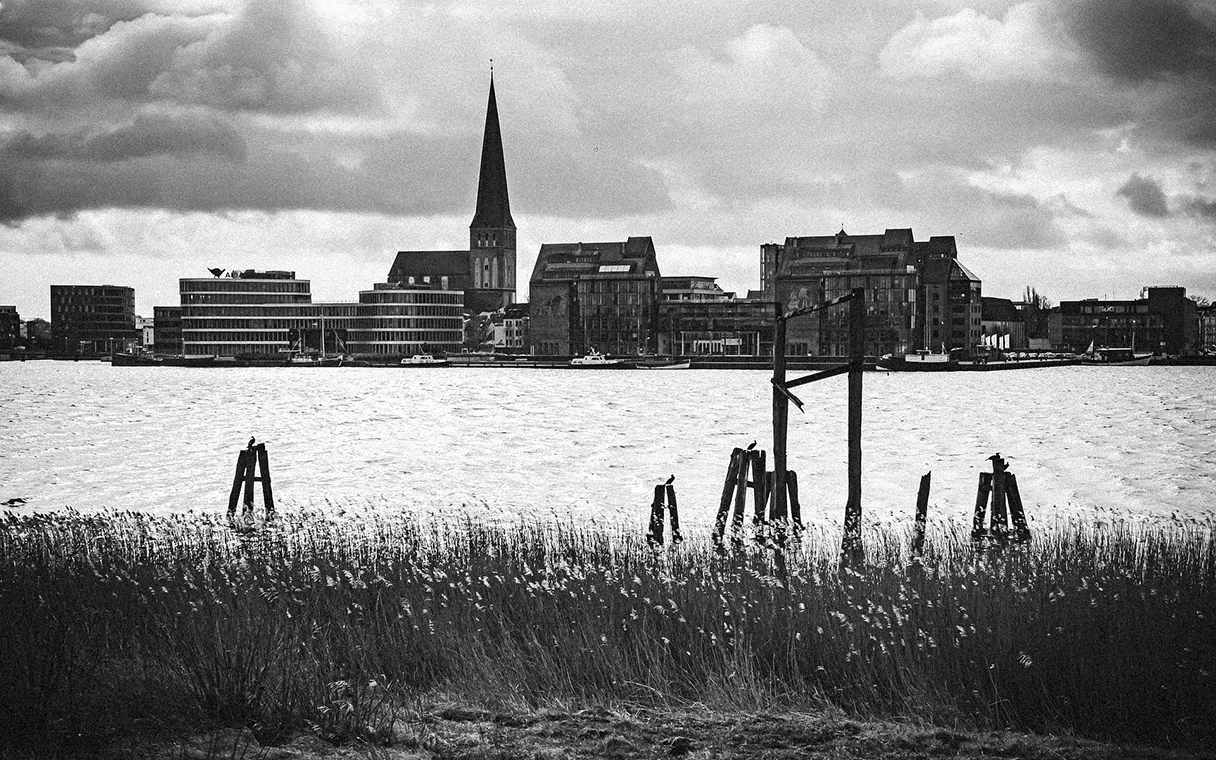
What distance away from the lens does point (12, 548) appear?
50.3 feet

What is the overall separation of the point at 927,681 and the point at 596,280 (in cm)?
18125

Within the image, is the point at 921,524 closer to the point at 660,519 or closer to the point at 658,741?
the point at 660,519

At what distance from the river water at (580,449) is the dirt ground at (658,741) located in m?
10.2

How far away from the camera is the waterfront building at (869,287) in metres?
178

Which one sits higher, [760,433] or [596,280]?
[596,280]

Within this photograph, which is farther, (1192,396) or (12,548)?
(1192,396)

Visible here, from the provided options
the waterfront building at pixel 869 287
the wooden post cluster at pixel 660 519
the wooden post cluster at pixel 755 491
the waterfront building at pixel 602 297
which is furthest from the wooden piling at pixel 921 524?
the waterfront building at pixel 602 297

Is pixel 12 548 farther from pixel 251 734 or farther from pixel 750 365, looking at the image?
pixel 750 365

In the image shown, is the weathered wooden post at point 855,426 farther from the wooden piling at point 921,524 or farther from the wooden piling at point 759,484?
the wooden piling at point 759,484

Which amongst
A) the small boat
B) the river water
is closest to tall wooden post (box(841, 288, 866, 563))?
the river water

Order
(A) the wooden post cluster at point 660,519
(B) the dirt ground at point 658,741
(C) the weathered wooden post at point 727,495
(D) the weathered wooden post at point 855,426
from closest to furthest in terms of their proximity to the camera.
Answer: (B) the dirt ground at point 658,741, (D) the weathered wooden post at point 855,426, (C) the weathered wooden post at point 727,495, (A) the wooden post cluster at point 660,519

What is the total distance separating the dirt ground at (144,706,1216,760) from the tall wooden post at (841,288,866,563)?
549 cm

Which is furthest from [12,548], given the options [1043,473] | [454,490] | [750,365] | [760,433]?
[750,365]

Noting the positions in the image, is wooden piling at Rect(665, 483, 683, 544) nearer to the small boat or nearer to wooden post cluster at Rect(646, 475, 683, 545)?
wooden post cluster at Rect(646, 475, 683, 545)
